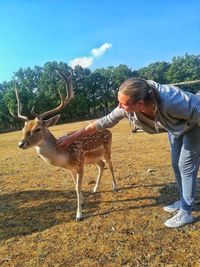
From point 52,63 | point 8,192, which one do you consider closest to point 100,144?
point 8,192

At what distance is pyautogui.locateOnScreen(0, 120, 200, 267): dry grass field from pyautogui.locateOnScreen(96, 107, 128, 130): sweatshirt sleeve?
144 cm

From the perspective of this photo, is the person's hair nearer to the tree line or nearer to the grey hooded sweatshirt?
the grey hooded sweatshirt

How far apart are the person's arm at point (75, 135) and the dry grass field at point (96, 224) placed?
113 centimetres

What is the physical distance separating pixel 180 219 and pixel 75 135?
1.80 m

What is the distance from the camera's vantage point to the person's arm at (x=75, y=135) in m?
4.42

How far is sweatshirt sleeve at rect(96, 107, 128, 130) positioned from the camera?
4.14 metres

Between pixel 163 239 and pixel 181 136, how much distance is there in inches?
51.4

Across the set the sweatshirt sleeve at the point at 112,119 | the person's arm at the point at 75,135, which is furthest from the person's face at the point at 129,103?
the person's arm at the point at 75,135

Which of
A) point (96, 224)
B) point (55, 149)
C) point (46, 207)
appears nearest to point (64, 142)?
point (55, 149)

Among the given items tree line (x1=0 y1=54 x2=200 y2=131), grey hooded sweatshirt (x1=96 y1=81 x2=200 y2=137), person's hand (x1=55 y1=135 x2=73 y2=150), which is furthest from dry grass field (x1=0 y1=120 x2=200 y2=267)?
tree line (x1=0 y1=54 x2=200 y2=131)

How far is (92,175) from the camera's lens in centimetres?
751

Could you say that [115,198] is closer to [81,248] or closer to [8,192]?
[81,248]

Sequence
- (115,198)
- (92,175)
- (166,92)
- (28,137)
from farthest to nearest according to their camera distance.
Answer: (92,175)
(115,198)
(28,137)
(166,92)

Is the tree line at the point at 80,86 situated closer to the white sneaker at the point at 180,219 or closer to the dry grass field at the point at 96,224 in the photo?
the dry grass field at the point at 96,224
